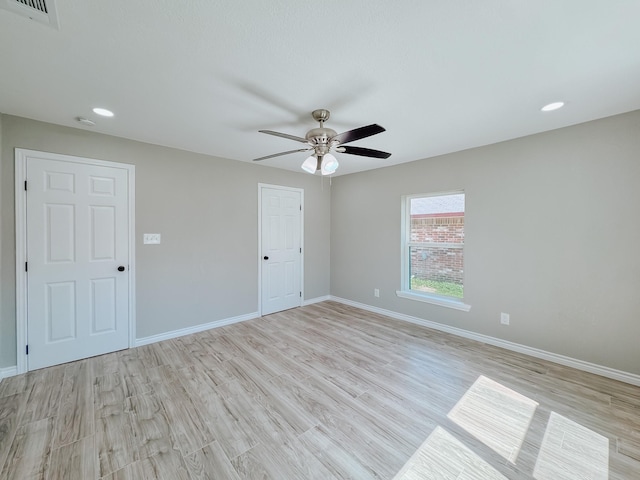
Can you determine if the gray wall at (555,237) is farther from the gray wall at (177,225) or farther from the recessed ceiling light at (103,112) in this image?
the recessed ceiling light at (103,112)

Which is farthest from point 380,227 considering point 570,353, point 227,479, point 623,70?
point 227,479

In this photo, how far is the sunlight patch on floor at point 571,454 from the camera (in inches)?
58.4

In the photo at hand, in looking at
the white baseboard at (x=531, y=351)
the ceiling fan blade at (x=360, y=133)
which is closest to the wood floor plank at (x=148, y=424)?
the ceiling fan blade at (x=360, y=133)

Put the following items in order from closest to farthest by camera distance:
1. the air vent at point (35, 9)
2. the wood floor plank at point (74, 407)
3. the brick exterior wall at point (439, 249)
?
the air vent at point (35, 9) → the wood floor plank at point (74, 407) → the brick exterior wall at point (439, 249)

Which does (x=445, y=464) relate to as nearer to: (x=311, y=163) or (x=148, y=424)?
(x=148, y=424)

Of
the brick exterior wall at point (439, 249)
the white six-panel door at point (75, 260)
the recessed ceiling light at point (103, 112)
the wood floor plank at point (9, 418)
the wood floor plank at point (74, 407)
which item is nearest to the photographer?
the wood floor plank at point (9, 418)

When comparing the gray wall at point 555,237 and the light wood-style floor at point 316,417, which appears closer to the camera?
the light wood-style floor at point 316,417

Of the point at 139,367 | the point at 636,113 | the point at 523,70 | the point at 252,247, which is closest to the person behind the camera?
the point at 523,70

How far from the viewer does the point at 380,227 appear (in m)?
4.36

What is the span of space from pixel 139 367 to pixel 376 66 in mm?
3455

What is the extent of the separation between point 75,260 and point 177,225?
106cm

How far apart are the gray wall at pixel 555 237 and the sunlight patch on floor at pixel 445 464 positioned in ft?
6.40

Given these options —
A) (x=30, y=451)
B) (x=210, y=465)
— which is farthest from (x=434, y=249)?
(x=30, y=451)

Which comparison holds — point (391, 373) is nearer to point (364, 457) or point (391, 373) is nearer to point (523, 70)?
point (364, 457)
